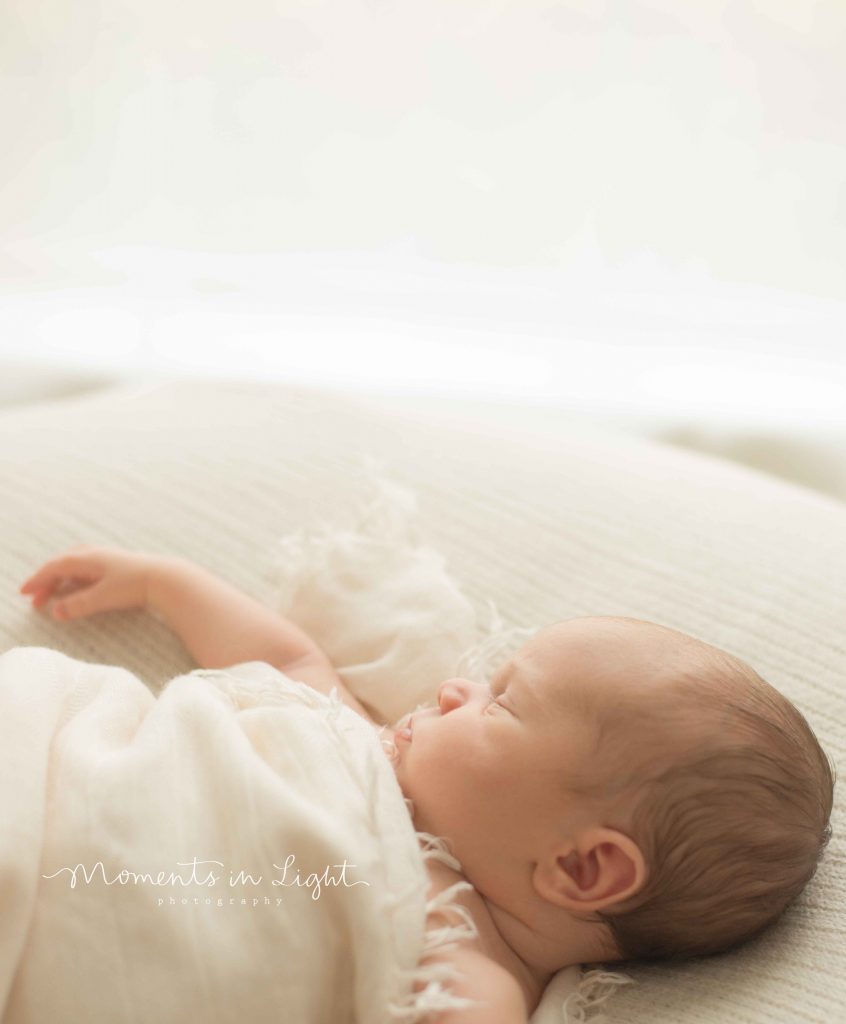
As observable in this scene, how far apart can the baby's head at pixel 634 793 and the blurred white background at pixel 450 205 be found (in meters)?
0.85

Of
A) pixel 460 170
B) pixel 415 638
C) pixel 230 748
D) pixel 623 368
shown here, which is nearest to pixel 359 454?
pixel 415 638

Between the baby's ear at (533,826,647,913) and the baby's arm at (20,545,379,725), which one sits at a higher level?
the baby's arm at (20,545,379,725)

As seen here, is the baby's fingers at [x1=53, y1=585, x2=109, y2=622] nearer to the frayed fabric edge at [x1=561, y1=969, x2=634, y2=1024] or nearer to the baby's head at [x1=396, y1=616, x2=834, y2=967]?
the baby's head at [x1=396, y1=616, x2=834, y2=967]

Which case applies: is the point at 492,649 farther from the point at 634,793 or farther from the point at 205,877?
the point at 205,877

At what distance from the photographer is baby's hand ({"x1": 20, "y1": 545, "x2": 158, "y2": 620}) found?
106cm

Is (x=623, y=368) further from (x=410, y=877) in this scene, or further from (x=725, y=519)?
(x=410, y=877)

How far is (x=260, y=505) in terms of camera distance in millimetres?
1213

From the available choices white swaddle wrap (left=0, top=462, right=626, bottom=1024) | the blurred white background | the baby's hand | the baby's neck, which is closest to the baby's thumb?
the baby's hand

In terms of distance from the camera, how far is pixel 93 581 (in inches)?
42.7

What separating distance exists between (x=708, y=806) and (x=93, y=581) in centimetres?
63

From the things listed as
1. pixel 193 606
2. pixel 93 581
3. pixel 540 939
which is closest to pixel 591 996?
pixel 540 939

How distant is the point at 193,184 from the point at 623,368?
0.82 metres

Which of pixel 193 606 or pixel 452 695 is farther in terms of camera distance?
pixel 193 606

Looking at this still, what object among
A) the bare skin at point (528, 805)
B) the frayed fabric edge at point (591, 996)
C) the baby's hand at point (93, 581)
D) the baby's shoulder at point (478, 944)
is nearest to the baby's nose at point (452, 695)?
the bare skin at point (528, 805)
